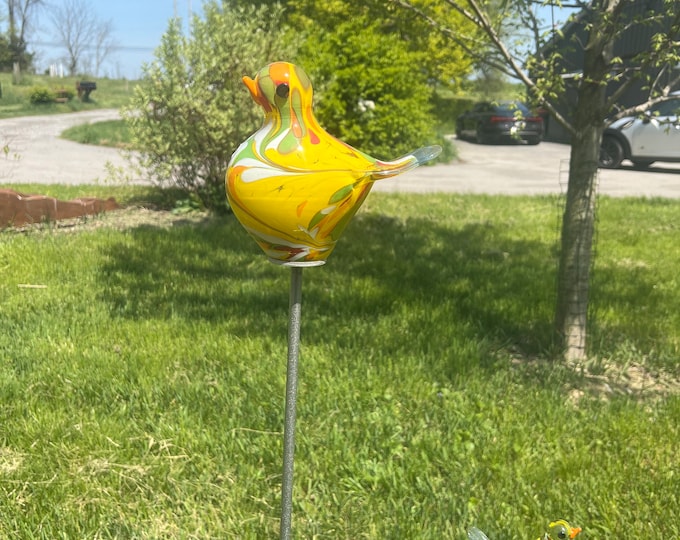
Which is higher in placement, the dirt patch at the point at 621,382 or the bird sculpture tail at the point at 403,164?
the bird sculpture tail at the point at 403,164

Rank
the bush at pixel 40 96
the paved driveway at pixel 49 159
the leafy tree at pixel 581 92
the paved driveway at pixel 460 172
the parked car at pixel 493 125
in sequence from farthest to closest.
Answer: the bush at pixel 40 96 < the parked car at pixel 493 125 < the paved driveway at pixel 460 172 < the paved driveway at pixel 49 159 < the leafy tree at pixel 581 92

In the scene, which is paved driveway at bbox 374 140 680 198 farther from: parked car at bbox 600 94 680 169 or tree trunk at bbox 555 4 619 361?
tree trunk at bbox 555 4 619 361

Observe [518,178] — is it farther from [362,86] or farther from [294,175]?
[294,175]

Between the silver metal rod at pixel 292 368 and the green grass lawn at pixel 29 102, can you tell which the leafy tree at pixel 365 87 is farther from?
the green grass lawn at pixel 29 102

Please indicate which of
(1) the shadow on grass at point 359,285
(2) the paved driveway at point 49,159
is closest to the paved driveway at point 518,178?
(1) the shadow on grass at point 359,285

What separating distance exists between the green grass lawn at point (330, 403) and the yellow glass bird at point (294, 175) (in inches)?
40.9

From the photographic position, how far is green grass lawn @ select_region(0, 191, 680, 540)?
80.1 inches

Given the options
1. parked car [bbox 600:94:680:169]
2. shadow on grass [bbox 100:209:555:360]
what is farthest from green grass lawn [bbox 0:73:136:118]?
shadow on grass [bbox 100:209:555:360]

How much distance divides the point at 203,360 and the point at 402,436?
1.12m

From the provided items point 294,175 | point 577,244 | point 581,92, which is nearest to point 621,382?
point 577,244

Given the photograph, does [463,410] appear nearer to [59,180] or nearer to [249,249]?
[249,249]

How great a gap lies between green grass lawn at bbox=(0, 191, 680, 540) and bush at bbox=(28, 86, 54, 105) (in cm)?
2357

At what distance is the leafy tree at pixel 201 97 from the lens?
20.7 ft

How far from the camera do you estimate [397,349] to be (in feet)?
10.5
